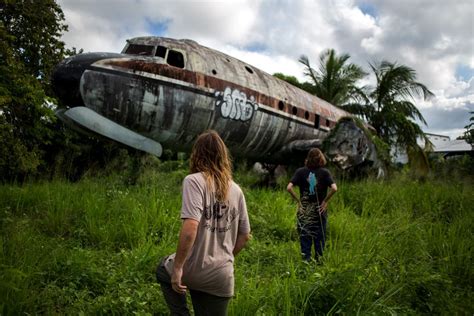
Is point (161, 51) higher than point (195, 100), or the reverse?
point (161, 51)

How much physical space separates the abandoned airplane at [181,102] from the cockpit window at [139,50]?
0.03 metres

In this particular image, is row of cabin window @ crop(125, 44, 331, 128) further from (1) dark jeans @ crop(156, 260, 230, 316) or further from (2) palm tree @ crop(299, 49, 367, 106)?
(2) palm tree @ crop(299, 49, 367, 106)

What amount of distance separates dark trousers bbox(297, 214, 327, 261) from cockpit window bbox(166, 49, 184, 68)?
5.08 meters

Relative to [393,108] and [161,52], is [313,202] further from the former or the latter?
[393,108]

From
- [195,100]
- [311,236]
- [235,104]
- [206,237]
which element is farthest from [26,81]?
[206,237]

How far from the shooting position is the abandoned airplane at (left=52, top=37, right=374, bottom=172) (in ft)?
23.0

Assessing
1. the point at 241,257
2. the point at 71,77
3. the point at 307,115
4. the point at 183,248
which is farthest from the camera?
the point at 307,115

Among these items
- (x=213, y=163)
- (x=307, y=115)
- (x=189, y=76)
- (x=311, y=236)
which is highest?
(x=189, y=76)

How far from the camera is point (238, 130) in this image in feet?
30.7

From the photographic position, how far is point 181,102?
7996 millimetres

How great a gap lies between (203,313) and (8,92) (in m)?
9.00

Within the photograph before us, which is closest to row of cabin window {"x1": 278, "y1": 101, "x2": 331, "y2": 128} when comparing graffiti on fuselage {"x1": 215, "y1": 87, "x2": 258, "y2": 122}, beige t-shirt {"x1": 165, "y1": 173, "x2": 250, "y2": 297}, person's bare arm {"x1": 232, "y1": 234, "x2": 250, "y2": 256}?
graffiti on fuselage {"x1": 215, "y1": 87, "x2": 258, "y2": 122}

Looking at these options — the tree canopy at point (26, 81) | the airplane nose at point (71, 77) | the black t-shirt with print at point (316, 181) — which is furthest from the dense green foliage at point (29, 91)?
the black t-shirt with print at point (316, 181)

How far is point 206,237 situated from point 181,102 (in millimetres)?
6069
